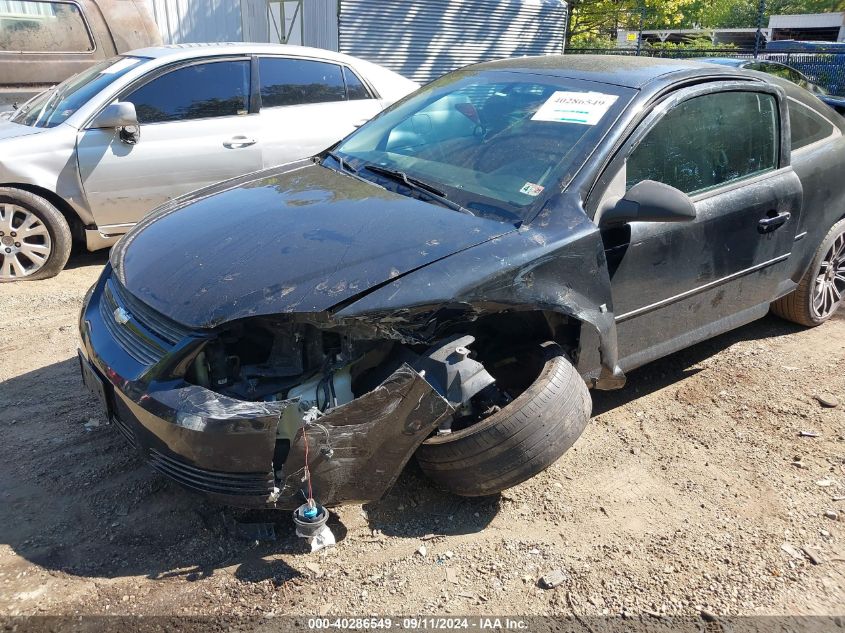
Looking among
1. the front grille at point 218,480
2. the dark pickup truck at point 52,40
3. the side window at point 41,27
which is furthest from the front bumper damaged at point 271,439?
the side window at point 41,27

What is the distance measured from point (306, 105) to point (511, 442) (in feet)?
13.9

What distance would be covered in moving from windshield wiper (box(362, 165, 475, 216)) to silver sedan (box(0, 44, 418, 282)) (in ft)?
8.12

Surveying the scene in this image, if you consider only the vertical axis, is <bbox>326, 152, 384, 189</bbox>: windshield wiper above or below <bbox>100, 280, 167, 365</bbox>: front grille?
above

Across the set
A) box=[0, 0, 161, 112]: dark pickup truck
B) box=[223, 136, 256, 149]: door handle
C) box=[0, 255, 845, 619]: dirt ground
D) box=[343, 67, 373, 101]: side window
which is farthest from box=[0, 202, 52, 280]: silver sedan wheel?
box=[343, 67, 373, 101]: side window

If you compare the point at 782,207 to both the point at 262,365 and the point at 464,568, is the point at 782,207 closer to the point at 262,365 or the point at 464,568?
the point at 464,568

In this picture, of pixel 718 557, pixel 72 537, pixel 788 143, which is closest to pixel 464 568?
pixel 718 557

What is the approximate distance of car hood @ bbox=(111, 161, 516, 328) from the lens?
8.63ft

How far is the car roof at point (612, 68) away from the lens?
351 cm

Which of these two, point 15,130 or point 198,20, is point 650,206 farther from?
point 198,20

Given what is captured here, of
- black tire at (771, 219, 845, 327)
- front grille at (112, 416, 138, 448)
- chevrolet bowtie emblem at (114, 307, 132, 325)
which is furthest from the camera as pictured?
black tire at (771, 219, 845, 327)

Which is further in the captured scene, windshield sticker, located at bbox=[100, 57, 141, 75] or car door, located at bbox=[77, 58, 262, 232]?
windshield sticker, located at bbox=[100, 57, 141, 75]

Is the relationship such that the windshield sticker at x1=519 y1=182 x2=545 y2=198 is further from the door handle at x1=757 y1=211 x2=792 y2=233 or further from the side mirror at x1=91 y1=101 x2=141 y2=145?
the side mirror at x1=91 y1=101 x2=141 y2=145

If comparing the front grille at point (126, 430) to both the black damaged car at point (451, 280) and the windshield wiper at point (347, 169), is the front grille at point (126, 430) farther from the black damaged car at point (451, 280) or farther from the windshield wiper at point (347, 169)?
the windshield wiper at point (347, 169)

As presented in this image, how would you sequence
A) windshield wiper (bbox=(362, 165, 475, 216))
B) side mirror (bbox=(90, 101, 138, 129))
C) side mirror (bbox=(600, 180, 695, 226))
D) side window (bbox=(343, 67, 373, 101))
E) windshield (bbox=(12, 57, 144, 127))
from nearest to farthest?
side mirror (bbox=(600, 180, 695, 226)) < windshield wiper (bbox=(362, 165, 475, 216)) < side mirror (bbox=(90, 101, 138, 129)) < windshield (bbox=(12, 57, 144, 127)) < side window (bbox=(343, 67, 373, 101))
